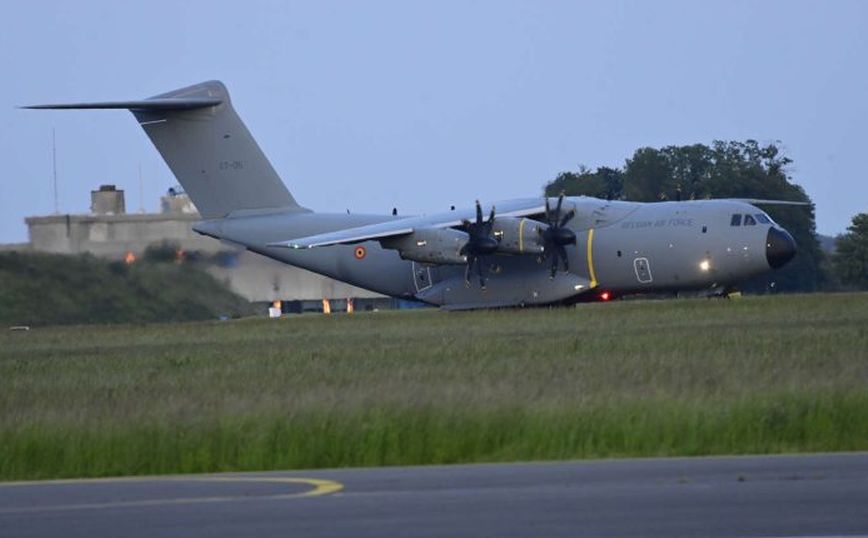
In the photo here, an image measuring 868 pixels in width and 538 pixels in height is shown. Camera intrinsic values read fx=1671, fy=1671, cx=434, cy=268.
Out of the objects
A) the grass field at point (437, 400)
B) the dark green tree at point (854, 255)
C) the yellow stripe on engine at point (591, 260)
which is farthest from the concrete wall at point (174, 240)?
the dark green tree at point (854, 255)

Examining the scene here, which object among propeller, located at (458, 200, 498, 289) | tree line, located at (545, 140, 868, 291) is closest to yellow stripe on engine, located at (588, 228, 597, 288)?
propeller, located at (458, 200, 498, 289)

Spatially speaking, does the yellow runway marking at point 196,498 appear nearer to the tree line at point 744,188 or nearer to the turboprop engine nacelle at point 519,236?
the turboprop engine nacelle at point 519,236

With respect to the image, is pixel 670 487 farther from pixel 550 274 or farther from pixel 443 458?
pixel 550 274

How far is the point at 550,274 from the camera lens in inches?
1489

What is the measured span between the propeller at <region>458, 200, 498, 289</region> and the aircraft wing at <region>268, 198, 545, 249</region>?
614 mm

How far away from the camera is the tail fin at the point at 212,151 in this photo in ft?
131

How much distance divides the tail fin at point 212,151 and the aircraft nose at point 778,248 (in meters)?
11.7

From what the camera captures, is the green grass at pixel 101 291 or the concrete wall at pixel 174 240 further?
the concrete wall at pixel 174 240

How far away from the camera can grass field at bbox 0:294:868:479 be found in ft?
43.5

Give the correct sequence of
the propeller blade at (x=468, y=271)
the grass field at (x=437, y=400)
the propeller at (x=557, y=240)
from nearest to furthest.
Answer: the grass field at (x=437, y=400) < the propeller at (x=557, y=240) < the propeller blade at (x=468, y=271)

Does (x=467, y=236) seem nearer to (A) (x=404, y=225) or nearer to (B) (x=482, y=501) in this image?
(A) (x=404, y=225)

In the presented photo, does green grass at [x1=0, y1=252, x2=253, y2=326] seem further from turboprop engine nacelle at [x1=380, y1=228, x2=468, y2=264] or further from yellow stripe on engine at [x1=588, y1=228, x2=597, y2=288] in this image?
yellow stripe on engine at [x1=588, y1=228, x2=597, y2=288]

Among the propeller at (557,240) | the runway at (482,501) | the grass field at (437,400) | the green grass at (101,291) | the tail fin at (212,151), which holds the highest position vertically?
the tail fin at (212,151)

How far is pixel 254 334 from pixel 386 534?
922 inches
